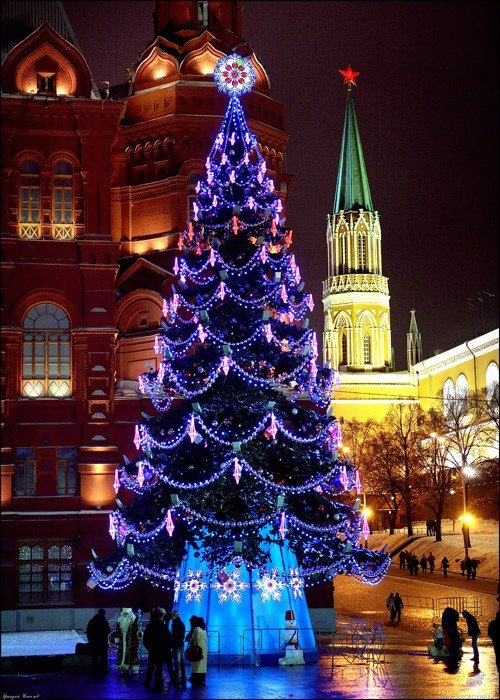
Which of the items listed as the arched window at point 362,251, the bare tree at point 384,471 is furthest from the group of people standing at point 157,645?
the arched window at point 362,251

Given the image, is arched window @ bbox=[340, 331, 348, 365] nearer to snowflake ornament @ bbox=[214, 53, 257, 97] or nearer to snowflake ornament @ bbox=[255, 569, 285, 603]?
snowflake ornament @ bbox=[214, 53, 257, 97]

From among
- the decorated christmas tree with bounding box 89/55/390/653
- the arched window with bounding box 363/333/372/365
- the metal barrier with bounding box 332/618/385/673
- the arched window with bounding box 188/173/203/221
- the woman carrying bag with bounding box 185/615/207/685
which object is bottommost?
the metal barrier with bounding box 332/618/385/673

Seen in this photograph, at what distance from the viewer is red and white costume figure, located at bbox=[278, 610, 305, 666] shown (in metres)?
30.7

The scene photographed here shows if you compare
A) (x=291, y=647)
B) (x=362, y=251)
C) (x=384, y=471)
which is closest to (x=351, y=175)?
(x=362, y=251)

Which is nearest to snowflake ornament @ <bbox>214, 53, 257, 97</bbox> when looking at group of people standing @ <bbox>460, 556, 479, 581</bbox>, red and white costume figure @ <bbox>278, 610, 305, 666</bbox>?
red and white costume figure @ <bbox>278, 610, 305, 666</bbox>

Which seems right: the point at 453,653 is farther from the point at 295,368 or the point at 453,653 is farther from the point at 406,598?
the point at 406,598

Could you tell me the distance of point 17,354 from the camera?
45312mm

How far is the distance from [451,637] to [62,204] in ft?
77.2

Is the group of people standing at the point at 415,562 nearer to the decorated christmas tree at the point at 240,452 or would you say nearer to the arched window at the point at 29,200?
the arched window at the point at 29,200

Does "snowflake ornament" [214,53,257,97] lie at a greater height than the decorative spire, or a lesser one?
lesser

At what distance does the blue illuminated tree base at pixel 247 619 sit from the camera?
31484mm

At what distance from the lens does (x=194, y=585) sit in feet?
105

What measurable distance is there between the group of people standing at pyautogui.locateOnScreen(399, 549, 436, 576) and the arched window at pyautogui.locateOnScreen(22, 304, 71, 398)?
28490mm

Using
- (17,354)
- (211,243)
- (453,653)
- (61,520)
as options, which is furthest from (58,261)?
(453,653)
